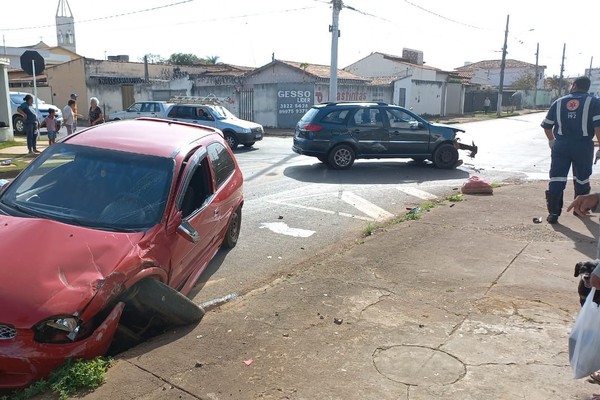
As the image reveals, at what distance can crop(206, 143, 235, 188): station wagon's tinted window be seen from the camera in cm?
583

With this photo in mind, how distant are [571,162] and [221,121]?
12.9 meters

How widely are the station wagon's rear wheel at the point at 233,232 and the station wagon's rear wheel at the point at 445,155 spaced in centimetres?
862

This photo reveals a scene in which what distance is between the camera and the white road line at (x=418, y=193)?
1059 centimetres

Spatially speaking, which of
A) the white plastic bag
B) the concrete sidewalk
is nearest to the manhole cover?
the concrete sidewalk

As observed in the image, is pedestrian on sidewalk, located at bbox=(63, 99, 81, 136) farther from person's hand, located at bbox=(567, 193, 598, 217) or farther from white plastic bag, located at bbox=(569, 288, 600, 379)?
white plastic bag, located at bbox=(569, 288, 600, 379)

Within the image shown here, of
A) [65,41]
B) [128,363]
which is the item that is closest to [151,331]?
[128,363]

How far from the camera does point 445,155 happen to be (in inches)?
558

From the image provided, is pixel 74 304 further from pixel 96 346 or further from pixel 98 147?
pixel 98 147

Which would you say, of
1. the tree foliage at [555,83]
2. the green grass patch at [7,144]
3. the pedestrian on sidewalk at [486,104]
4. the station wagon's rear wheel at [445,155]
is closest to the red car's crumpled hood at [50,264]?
the station wagon's rear wheel at [445,155]

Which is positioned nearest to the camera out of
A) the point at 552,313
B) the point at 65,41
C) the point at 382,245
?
the point at 552,313

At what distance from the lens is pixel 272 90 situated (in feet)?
99.2

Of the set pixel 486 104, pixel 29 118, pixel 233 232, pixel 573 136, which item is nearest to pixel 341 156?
pixel 573 136

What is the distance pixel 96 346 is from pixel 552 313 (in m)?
3.67

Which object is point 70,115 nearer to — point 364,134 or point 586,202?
point 364,134
